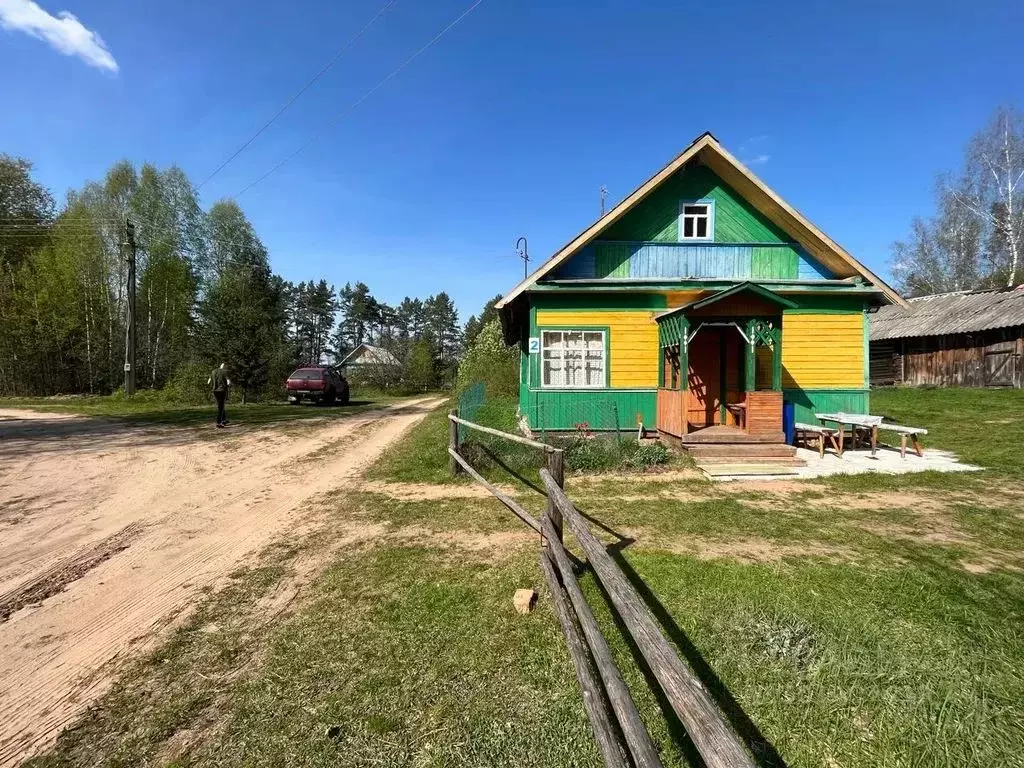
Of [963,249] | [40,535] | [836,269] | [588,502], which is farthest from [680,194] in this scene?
[963,249]

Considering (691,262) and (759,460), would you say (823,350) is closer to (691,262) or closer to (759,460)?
(691,262)

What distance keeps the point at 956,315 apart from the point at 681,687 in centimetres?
3171

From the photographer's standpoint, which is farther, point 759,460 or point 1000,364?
point 1000,364

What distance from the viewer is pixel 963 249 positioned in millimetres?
34594

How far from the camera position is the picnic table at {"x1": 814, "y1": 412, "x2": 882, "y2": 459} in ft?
33.1

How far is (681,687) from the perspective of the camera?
1.86m

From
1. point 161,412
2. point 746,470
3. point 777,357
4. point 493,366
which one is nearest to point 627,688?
point 746,470

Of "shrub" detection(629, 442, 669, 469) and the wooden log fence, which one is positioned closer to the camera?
the wooden log fence

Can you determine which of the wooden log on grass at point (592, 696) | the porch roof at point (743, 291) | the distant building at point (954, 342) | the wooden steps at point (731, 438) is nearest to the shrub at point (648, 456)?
the wooden steps at point (731, 438)

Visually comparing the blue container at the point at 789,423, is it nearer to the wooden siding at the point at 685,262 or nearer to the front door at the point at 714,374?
the front door at the point at 714,374

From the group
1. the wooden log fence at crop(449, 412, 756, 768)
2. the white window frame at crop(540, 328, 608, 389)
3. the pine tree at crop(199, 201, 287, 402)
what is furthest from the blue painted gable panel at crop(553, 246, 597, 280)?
the pine tree at crop(199, 201, 287, 402)

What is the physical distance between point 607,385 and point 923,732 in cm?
911

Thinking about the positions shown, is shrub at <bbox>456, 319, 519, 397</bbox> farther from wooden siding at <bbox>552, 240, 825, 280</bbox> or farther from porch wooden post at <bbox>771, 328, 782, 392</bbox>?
porch wooden post at <bbox>771, 328, 782, 392</bbox>

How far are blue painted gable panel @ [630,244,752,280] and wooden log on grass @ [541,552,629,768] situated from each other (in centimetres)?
913
